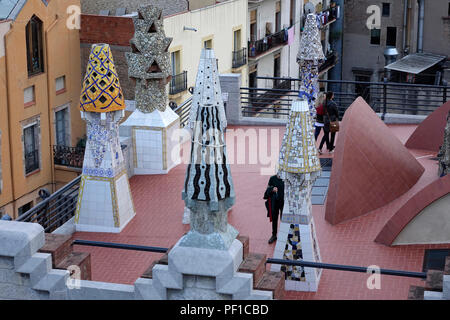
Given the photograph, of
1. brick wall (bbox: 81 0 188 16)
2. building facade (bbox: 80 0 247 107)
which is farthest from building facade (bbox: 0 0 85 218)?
brick wall (bbox: 81 0 188 16)

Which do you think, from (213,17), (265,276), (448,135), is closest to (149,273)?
(265,276)

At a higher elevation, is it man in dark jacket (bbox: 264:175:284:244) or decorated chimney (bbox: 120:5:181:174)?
decorated chimney (bbox: 120:5:181:174)

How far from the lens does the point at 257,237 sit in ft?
55.1

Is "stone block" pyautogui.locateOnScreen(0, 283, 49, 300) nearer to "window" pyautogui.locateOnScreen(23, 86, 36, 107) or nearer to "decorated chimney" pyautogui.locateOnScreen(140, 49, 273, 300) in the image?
"decorated chimney" pyautogui.locateOnScreen(140, 49, 273, 300)

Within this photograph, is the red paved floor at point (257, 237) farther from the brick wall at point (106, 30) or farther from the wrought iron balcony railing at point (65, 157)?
the brick wall at point (106, 30)

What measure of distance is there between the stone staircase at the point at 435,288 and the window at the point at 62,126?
2812 centimetres

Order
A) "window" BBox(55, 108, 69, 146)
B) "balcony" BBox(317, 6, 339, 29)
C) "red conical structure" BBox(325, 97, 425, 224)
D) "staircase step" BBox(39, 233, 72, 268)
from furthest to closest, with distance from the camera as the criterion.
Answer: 1. "balcony" BBox(317, 6, 339, 29)
2. "window" BBox(55, 108, 69, 146)
3. "red conical structure" BBox(325, 97, 425, 224)
4. "staircase step" BBox(39, 233, 72, 268)

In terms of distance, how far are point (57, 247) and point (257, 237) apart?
668cm

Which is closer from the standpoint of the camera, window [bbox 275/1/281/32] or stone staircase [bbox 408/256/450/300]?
stone staircase [bbox 408/256/450/300]

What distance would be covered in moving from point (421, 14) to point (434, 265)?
40.9 metres

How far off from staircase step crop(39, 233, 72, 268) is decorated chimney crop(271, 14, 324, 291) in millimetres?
4445

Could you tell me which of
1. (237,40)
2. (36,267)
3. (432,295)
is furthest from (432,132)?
(237,40)

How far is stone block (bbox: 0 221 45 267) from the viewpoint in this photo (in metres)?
10.2
